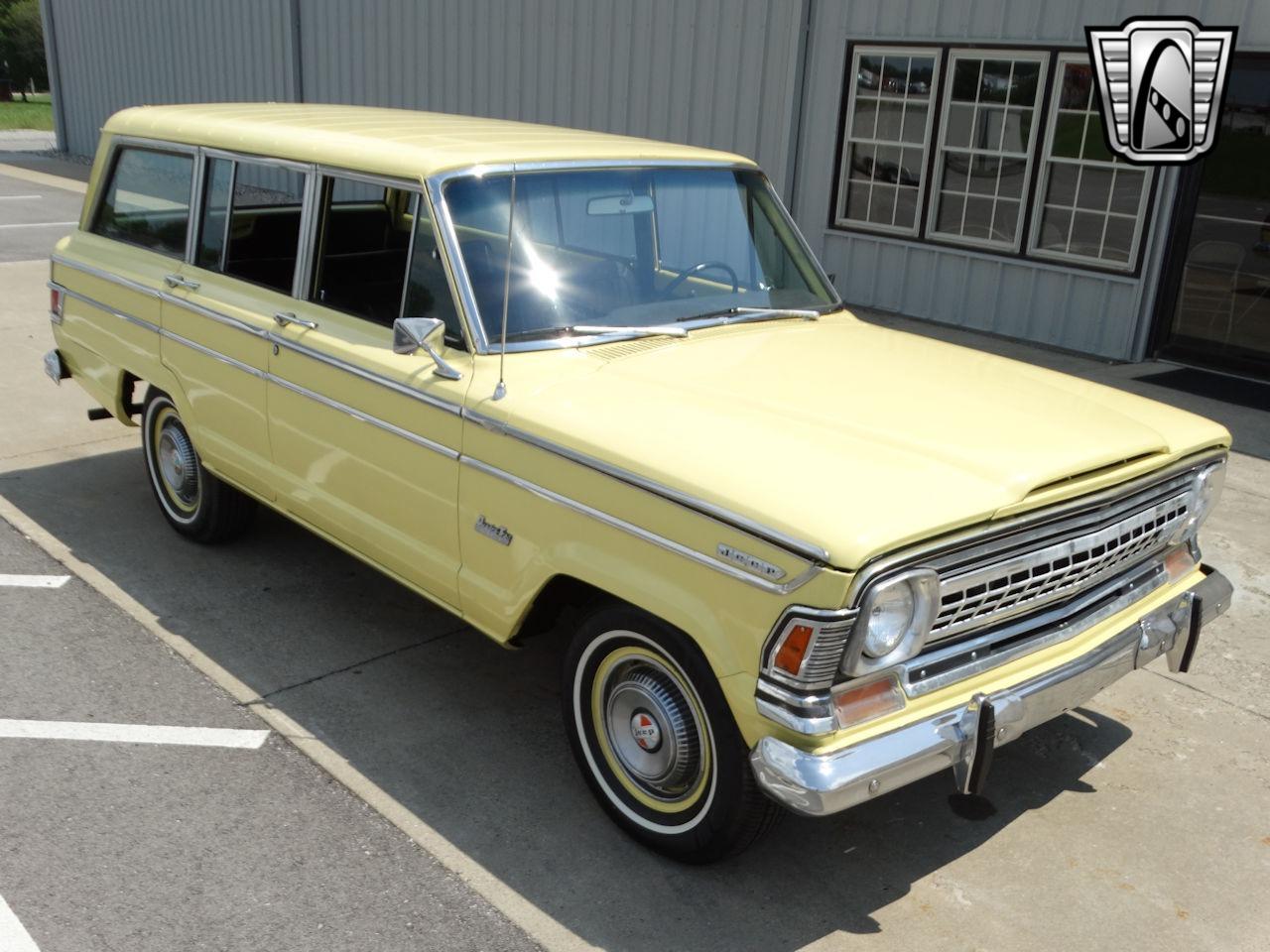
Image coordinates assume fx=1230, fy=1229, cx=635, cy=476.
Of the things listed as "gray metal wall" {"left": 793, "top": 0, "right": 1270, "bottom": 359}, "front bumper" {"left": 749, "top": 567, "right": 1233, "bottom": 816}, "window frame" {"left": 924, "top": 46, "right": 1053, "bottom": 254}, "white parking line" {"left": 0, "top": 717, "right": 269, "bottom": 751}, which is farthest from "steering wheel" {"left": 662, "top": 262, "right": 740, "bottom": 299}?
"window frame" {"left": 924, "top": 46, "right": 1053, "bottom": 254}

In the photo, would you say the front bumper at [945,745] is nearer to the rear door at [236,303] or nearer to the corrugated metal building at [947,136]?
the rear door at [236,303]

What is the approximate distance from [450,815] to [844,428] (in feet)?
5.65

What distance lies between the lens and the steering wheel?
4441 mm

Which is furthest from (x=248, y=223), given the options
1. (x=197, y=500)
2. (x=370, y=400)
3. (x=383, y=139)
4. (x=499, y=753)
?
(x=499, y=753)

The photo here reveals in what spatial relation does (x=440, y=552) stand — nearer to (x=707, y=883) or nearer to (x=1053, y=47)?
(x=707, y=883)

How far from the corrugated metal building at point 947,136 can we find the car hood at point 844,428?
4482mm

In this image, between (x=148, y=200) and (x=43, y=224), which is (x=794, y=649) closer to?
(x=148, y=200)

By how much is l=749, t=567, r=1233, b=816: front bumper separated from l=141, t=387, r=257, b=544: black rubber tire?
11.2 feet

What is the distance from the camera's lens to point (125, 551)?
5797 millimetres

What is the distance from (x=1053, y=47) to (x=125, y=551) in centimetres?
788

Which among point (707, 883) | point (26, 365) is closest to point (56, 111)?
point (26, 365)

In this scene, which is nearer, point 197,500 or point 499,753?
point 499,753

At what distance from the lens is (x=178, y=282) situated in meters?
5.44

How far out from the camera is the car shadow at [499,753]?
3.53 meters
